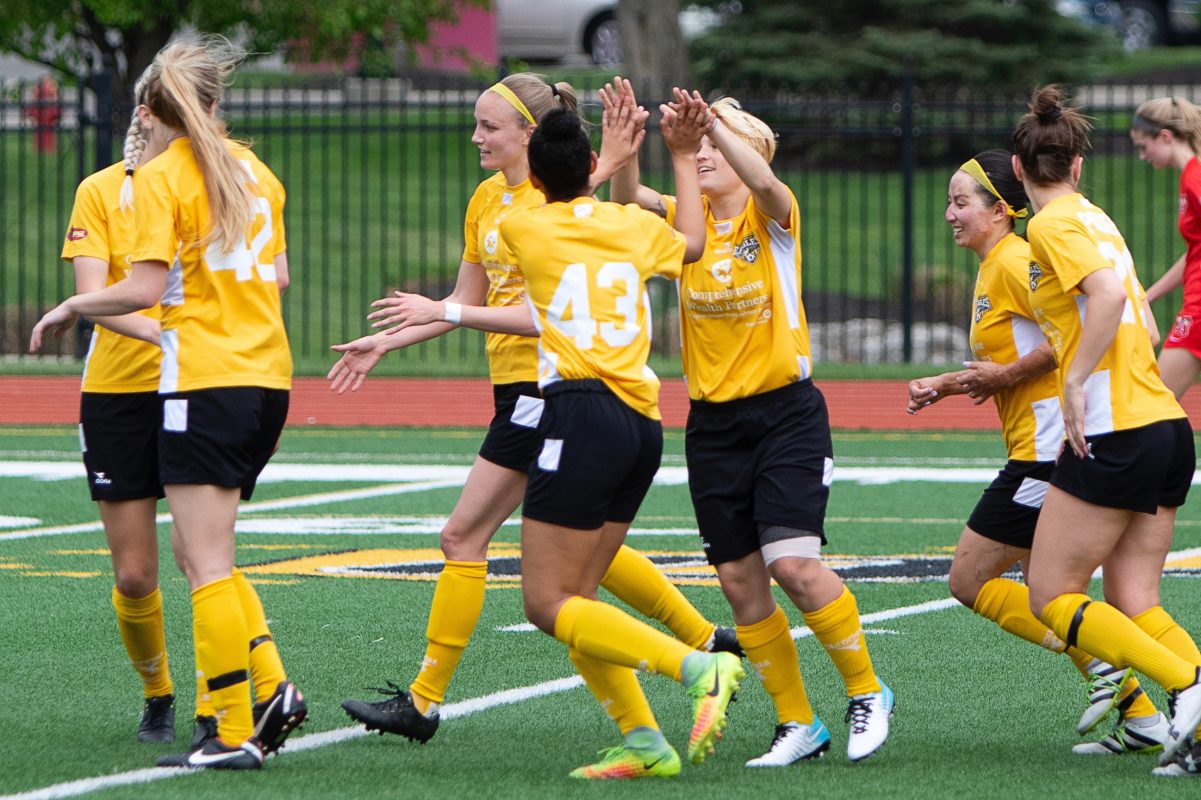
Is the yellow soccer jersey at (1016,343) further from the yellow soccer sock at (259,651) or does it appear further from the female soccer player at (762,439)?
the yellow soccer sock at (259,651)

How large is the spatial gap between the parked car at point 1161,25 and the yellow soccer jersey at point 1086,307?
31.9m

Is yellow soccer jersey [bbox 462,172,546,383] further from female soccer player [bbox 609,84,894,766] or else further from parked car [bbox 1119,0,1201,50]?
parked car [bbox 1119,0,1201,50]

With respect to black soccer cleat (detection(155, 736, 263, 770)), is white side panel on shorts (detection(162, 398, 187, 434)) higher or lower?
higher

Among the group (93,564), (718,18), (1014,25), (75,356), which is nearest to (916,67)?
(1014,25)

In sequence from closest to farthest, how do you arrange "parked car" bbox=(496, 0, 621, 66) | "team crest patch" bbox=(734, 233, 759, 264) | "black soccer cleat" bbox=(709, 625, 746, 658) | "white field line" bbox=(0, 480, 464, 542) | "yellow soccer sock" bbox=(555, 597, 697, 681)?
"yellow soccer sock" bbox=(555, 597, 697, 681), "team crest patch" bbox=(734, 233, 759, 264), "black soccer cleat" bbox=(709, 625, 746, 658), "white field line" bbox=(0, 480, 464, 542), "parked car" bbox=(496, 0, 621, 66)

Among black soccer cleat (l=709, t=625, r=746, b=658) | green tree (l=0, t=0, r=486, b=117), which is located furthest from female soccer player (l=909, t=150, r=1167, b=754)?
green tree (l=0, t=0, r=486, b=117)

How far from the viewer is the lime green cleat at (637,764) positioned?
17.1 ft

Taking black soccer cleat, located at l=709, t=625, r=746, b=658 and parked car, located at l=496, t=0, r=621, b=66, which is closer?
black soccer cleat, located at l=709, t=625, r=746, b=658

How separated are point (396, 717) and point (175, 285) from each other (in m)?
1.42

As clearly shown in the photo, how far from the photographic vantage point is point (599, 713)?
6059 millimetres

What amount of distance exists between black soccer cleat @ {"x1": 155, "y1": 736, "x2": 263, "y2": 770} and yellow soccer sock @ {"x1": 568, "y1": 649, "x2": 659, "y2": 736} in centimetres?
93

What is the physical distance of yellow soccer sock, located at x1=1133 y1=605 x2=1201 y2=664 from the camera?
213 inches

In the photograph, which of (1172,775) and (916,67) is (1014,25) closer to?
(916,67)

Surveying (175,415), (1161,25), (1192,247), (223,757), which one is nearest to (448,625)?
(223,757)
